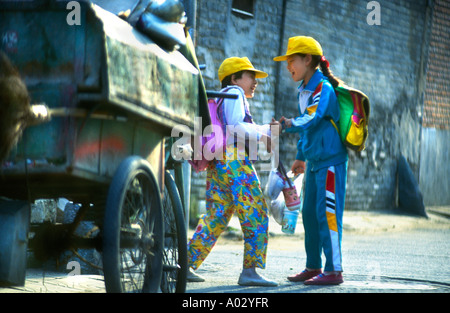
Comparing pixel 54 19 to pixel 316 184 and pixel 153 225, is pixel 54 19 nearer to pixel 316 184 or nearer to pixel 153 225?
pixel 153 225

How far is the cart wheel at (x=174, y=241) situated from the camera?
4500 mm

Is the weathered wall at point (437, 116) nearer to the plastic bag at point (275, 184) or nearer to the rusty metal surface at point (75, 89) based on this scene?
the plastic bag at point (275, 184)

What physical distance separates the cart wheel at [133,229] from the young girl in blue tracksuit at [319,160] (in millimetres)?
2074

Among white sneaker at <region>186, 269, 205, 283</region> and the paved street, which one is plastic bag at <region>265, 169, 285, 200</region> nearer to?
the paved street

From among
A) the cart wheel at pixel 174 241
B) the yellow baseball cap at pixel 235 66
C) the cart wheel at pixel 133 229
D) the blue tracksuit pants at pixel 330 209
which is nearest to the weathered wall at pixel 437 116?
the blue tracksuit pants at pixel 330 209

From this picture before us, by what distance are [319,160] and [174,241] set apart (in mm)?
1768

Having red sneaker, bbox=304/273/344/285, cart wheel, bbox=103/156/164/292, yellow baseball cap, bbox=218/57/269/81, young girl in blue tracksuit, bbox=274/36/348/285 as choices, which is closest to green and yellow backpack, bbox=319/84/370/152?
young girl in blue tracksuit, bbox=274/36/348/285

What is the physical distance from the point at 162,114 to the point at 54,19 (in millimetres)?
799

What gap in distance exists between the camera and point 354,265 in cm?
769

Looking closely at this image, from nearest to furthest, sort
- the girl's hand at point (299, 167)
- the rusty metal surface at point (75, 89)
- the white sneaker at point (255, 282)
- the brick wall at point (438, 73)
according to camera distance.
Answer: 1. the rusty metal surface at point (75, 89)
2. the white sneaker at point (255, 282)
3. the girl's hand at point (299, 167)
4. the brick wall at point (438, 73)

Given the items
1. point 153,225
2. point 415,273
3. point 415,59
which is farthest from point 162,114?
point 415,59

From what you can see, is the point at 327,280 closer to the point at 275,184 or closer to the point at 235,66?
the point at 275,184

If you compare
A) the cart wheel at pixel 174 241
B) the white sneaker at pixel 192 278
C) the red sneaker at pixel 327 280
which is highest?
the cart wheel at pixel 174 241

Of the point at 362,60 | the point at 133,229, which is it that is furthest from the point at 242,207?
the point at 362,60
